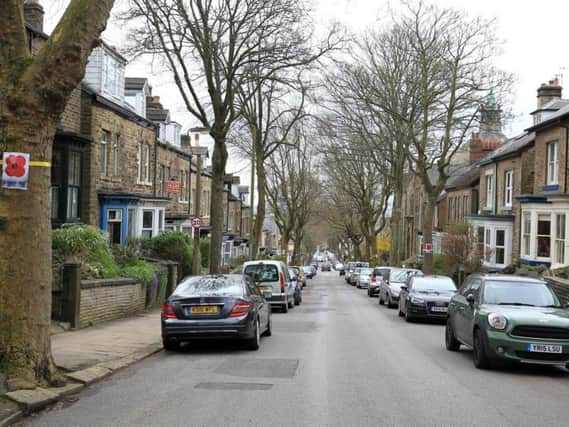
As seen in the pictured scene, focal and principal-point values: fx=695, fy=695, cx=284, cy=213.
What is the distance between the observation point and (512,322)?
1069cm

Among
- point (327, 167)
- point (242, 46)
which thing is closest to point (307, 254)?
point (327, 167)

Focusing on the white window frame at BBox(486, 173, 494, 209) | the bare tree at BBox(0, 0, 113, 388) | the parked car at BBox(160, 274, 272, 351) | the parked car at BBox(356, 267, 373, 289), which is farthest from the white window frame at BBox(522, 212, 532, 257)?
the bare tree at BBox(0, 0, 113, 388)

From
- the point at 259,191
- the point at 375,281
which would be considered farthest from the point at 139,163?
the point at 375,281

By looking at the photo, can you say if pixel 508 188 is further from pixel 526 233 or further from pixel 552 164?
pixel 552 164

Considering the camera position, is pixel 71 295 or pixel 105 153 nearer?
pixel 71 295

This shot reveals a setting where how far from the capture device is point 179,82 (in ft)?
74.5

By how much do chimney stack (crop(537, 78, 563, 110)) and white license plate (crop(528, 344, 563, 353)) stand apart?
31.7 m

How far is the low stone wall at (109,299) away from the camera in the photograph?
15.4 meters

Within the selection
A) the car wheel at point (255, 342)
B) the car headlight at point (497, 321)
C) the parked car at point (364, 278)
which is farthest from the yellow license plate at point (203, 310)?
the parked car at point (364, 278)

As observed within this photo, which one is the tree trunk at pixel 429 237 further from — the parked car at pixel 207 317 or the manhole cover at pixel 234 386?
the manhole cover at pixel 234 386

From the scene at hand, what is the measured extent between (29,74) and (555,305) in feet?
29.8

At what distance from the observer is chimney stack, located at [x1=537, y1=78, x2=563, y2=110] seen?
39.3 metres

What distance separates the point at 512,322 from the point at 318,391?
3.66 meters

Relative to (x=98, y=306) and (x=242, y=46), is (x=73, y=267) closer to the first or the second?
(x=98, y=306)
